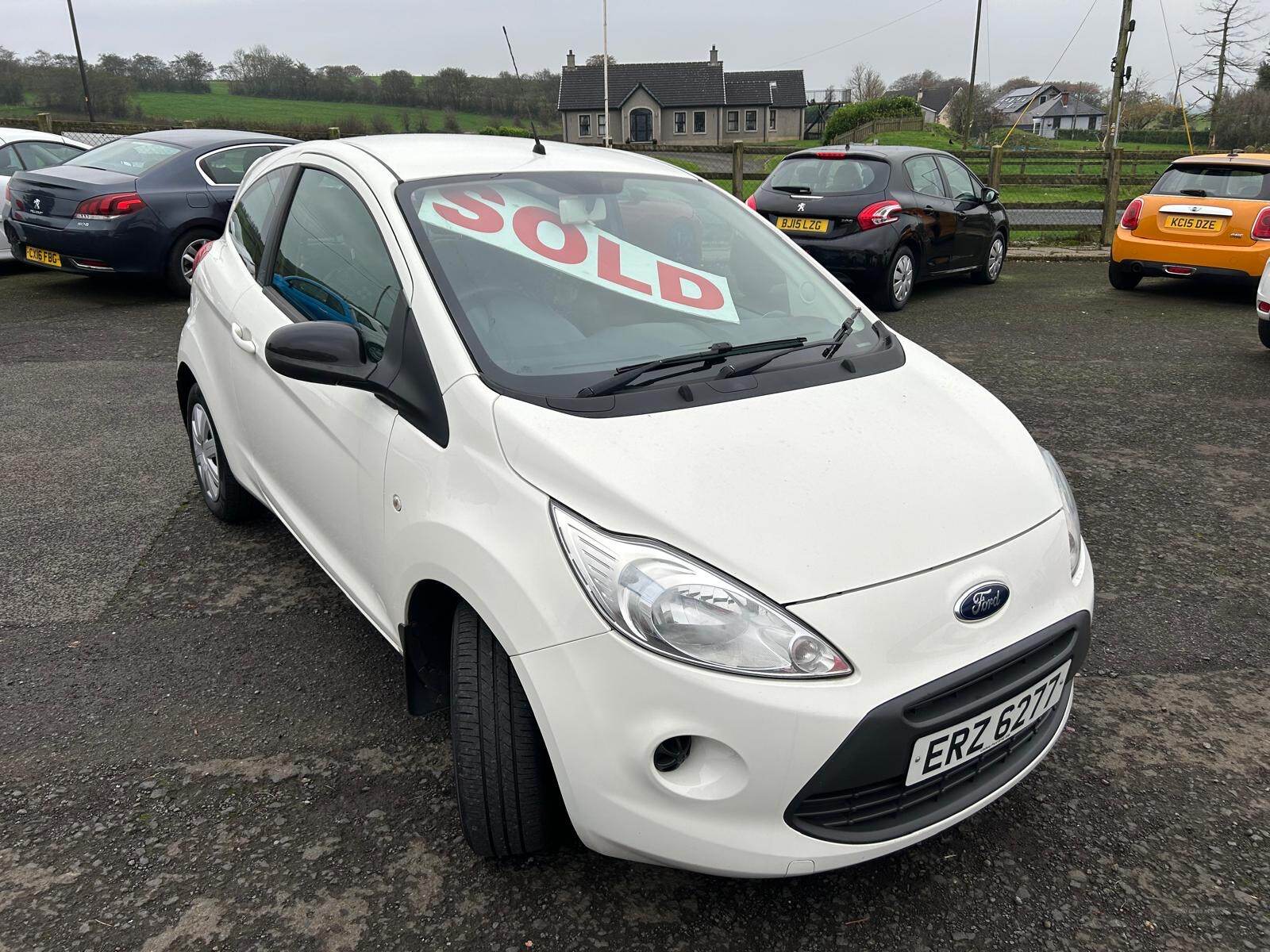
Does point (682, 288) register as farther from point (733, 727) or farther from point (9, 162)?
point (9, 162)

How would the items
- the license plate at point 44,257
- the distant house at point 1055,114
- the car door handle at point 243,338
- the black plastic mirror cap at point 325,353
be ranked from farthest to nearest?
the distant house at point 1055,114
the license plate at point 44,257
the car door handle at point 243,338
the black plastic mirror cap at point 325,353

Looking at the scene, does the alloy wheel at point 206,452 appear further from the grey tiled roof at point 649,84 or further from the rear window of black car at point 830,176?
the grey tiled roof at point 649,84

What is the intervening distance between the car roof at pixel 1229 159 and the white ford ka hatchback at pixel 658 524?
8.67 metres

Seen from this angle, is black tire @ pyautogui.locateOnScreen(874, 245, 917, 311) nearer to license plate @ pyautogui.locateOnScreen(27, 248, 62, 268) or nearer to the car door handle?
the car door handle

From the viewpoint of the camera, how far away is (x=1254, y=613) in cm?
352

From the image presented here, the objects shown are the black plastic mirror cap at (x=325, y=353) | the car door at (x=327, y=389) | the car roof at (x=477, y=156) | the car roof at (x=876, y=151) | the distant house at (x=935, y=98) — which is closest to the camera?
the black plastic mirror cap at (x=325, y=353)

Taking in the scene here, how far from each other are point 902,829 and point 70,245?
356 inches

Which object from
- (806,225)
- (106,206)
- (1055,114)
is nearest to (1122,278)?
(806,225)

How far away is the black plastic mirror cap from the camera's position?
2447mm

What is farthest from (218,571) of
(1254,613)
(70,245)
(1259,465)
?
(70,245)

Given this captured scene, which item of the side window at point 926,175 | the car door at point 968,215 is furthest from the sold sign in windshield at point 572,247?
the car door at point 968,215

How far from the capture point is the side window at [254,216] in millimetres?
3518

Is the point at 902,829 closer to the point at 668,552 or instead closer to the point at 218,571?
the point at 668,552

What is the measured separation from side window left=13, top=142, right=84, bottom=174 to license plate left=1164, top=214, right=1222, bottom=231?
37.9 feet
